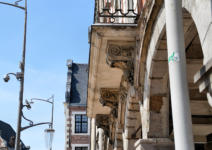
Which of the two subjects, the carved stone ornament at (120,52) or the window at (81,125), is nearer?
the carved stone ornament at (120,52)

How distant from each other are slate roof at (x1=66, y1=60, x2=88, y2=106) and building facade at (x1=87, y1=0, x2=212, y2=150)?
86.3 feet

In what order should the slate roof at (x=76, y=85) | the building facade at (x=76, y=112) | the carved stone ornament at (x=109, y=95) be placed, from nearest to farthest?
the carved stone ornament at (x=109, y=95)
the building facade at (x=76, y=112)
the slate roof at (x=76, y=85)

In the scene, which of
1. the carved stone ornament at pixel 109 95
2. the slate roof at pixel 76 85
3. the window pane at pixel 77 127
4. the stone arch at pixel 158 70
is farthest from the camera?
the slate roof at pixel 76 85

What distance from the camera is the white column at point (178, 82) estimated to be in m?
2.79

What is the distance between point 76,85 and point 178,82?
1407 inches

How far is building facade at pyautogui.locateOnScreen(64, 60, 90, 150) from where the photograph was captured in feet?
110

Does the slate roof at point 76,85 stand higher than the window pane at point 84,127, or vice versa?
the slate roof at point 76,85

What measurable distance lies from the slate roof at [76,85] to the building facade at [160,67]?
2631 cm

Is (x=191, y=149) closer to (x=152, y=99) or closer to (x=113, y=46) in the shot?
(x=152, y=99)

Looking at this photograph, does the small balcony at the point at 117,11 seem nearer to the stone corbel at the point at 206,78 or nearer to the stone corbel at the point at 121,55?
the stone corbel at the point at 121,55

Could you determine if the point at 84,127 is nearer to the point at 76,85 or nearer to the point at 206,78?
the point at 76,85

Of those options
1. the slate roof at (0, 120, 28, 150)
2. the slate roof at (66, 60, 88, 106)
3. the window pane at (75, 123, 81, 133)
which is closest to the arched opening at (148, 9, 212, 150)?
the window pane at (75, 123, 81, 133)

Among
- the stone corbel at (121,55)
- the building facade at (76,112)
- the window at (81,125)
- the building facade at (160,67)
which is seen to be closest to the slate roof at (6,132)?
the building facade at (76,112)

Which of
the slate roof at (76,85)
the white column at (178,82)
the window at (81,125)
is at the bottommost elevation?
the white column at (178,82)
